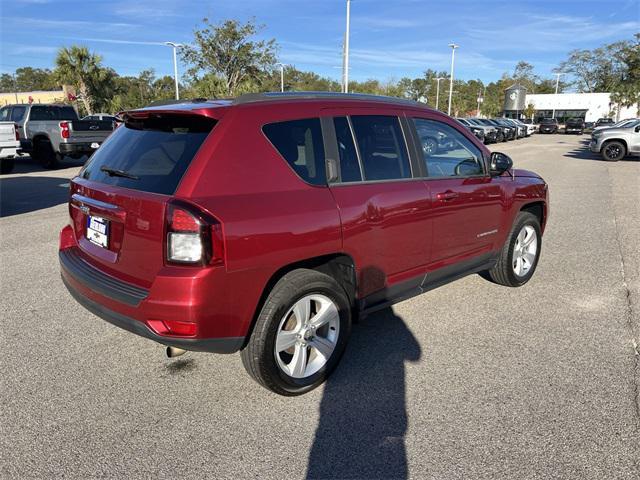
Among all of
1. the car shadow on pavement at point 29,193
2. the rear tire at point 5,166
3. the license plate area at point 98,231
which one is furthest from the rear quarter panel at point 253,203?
the rear tire at point 5,166

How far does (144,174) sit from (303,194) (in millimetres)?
931

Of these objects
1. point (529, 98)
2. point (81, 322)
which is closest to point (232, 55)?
point (81, 322)

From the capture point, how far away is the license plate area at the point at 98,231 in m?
2.89

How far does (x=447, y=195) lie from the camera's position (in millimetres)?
3756

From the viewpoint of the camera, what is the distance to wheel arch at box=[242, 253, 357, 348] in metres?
2.78

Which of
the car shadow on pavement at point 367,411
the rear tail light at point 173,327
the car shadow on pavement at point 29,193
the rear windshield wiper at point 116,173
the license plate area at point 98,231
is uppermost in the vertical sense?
the rear windshield wiper at point 116,173

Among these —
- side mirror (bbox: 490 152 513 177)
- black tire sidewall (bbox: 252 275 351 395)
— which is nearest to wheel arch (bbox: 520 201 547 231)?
side mirror (bbox: 490 152 513 177)

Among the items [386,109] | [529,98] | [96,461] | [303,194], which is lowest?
[96,461]

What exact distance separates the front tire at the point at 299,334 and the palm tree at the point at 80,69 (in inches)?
1723

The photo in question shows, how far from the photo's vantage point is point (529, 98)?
69.0 m

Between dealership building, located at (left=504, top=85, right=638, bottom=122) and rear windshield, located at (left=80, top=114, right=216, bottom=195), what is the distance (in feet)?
215

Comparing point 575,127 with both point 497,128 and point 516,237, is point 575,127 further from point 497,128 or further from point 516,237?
point 516,237

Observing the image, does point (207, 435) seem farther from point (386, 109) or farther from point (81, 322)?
point (386, 109)

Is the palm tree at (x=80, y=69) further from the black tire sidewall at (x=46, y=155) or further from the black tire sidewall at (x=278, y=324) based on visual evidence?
the black tire sidewall at (x=278, y=324)
